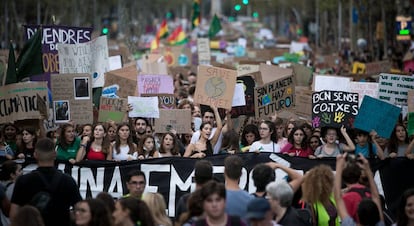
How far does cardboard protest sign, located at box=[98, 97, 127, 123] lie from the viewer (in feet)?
54.9

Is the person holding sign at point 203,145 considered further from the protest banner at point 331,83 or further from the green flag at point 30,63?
the protest banner at point 331,83

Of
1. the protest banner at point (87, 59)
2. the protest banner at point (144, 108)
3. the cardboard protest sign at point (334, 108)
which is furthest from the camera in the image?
the protest banner at point (87, 59)

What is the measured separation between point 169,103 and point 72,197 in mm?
8273

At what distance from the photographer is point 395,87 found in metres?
16.9

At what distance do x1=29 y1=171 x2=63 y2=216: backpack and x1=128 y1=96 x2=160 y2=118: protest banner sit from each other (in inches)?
241

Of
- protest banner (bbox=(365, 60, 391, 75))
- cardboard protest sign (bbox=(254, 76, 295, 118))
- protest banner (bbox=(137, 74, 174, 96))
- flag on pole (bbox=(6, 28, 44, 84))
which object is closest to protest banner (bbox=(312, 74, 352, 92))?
cardboard protest sign (bbox=(254, 76, 295, 118))

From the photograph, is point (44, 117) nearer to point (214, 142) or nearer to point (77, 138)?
point (77, 138)

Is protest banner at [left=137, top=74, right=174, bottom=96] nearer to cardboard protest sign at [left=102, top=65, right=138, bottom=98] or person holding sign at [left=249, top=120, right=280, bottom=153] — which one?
cardboard protest sign at [left=102, top=65, right=138, bottom=98]

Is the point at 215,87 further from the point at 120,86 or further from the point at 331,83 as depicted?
the point at 331,83

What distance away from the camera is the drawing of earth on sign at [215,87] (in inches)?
659

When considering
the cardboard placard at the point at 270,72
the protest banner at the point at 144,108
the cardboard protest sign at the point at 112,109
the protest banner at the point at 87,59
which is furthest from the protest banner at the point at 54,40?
the cardboard placard at the point at 270,72

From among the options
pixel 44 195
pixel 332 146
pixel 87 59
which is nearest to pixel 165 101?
pixel 87 59

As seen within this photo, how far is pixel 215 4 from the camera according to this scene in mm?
176000

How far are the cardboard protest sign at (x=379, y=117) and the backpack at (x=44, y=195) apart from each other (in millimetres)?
4254
